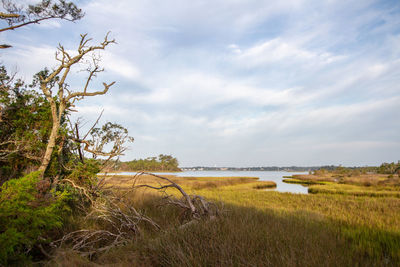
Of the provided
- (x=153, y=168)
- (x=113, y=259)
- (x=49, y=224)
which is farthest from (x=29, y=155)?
(x=153, y=168)

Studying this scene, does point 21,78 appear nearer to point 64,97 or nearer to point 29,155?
point 64,97

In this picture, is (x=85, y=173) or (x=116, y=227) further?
(x=85, y=173)

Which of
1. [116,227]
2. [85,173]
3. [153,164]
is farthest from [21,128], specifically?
[153,164]

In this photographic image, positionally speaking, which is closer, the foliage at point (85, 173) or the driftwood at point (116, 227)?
the driftwood at point (116, 227)

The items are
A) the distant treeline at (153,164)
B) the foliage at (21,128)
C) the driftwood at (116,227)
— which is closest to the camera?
the driftwood at (116,227)

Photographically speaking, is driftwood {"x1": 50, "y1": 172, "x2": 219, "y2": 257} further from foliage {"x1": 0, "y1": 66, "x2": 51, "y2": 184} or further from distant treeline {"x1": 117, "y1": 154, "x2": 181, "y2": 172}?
distant treeline {"x1": 117, "y1": 154, "x2": 181, "y2": 172}

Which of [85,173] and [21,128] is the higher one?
[21,128]

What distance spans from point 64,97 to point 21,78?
317 centimetres

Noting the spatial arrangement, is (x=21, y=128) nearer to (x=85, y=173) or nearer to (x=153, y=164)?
(x=85, y=173)

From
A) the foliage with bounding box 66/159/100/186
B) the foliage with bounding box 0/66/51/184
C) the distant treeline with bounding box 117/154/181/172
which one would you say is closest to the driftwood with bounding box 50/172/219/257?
the foliage with bounding box 66/159/100/186

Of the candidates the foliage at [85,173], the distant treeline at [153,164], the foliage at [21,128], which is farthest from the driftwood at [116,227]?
the distant treeline at [153,164]

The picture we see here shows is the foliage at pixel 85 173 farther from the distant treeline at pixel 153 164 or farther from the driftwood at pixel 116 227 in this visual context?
the distant treeline at pixel 153 164

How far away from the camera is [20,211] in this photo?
402 cm

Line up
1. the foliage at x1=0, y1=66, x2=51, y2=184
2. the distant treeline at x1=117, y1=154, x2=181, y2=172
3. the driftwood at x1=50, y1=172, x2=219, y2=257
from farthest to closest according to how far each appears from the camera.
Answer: the distant treeline at x1=117, y1=154, x2=181, y2=172 < the foliage at x1=0, y1=66, x2=51, y2=184 < the driftwood at x1=50, y1=172, x2=219, y2=257
